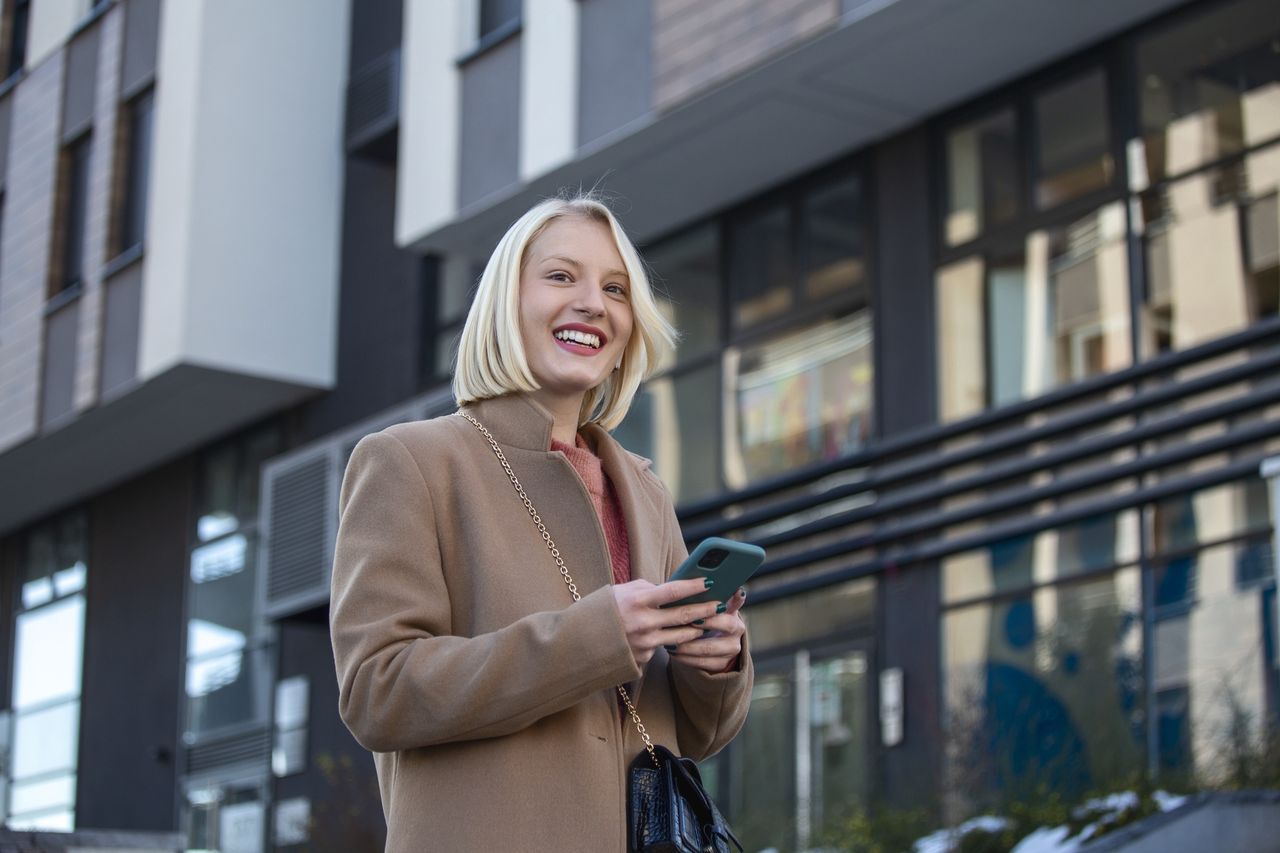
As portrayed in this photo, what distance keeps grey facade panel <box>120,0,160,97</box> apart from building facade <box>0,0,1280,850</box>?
0.14 ft

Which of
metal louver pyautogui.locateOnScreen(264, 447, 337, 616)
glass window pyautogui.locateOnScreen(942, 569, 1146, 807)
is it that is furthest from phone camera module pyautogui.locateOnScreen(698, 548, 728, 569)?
metal louver pyautogui.locateOnScreen(264, 447, 337, 616)

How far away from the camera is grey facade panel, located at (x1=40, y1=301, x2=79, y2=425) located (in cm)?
1731

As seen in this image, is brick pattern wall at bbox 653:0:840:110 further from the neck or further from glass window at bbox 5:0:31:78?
glass window at bbox 5:0:31:78

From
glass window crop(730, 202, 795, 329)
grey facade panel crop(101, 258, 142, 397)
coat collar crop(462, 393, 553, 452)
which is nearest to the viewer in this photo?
coat collar crop(462, 393, 553, 452)

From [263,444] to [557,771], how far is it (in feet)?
51.1

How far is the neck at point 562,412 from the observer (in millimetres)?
2953

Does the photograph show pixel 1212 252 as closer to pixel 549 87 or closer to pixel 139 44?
pixel 549 87

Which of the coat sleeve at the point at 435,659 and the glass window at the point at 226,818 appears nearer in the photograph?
the coat sleeve at the point at 435,659

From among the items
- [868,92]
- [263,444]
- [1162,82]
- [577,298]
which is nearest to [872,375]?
[868,92]

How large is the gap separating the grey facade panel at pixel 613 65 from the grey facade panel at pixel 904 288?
1637mm

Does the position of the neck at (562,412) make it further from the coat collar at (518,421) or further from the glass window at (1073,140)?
the glass window at (1073,140)

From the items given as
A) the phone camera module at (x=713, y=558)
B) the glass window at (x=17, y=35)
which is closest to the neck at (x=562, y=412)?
the phone camera module at (x=713, y=558)

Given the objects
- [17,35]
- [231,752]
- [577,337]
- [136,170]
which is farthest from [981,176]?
[17,35]

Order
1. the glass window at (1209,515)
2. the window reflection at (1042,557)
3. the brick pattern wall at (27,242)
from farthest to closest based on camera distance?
the brick pattern wall at (27,242)
the window reflection at (1042,557)
the glass window at (1209,515)
